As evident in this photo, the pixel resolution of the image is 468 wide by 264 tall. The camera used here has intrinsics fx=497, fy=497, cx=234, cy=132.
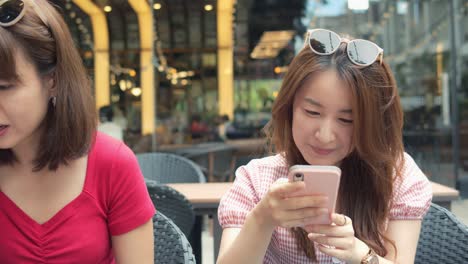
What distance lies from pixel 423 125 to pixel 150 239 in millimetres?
5697

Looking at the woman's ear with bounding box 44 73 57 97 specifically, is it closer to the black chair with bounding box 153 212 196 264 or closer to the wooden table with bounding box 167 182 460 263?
the black chair with bounding box 153 212 196 264

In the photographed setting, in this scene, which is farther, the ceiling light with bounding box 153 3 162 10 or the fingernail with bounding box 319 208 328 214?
the ceiling light with bounding box 153 3 162 10

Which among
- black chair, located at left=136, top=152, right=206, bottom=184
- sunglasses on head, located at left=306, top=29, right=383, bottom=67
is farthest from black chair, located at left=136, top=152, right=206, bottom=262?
sunglasses on head, located at left=306, top=29, right=383, bottom=67

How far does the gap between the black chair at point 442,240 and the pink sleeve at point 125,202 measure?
863 mm

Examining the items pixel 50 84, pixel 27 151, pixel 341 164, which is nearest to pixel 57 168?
pixel 27 151

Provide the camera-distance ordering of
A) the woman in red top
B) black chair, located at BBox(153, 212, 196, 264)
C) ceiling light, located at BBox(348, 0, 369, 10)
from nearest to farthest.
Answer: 1. the woman in red top
2. black chair, located at BBox(153, 212, 196, 264)
3. ceiling light, located at BBox(348, 0, 369, 10)

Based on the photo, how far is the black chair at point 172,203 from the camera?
200cm

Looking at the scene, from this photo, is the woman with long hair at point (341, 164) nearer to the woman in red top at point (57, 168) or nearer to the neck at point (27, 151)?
the woman in red top at point (57, 168)

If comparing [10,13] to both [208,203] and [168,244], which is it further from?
[208,203]

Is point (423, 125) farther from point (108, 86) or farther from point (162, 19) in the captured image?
point (108, 86)

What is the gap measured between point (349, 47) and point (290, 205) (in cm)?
48

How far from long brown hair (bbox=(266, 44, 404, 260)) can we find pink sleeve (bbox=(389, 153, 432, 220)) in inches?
1.0

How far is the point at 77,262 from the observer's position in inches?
49.0

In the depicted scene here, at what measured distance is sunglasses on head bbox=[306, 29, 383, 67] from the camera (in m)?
1.22
